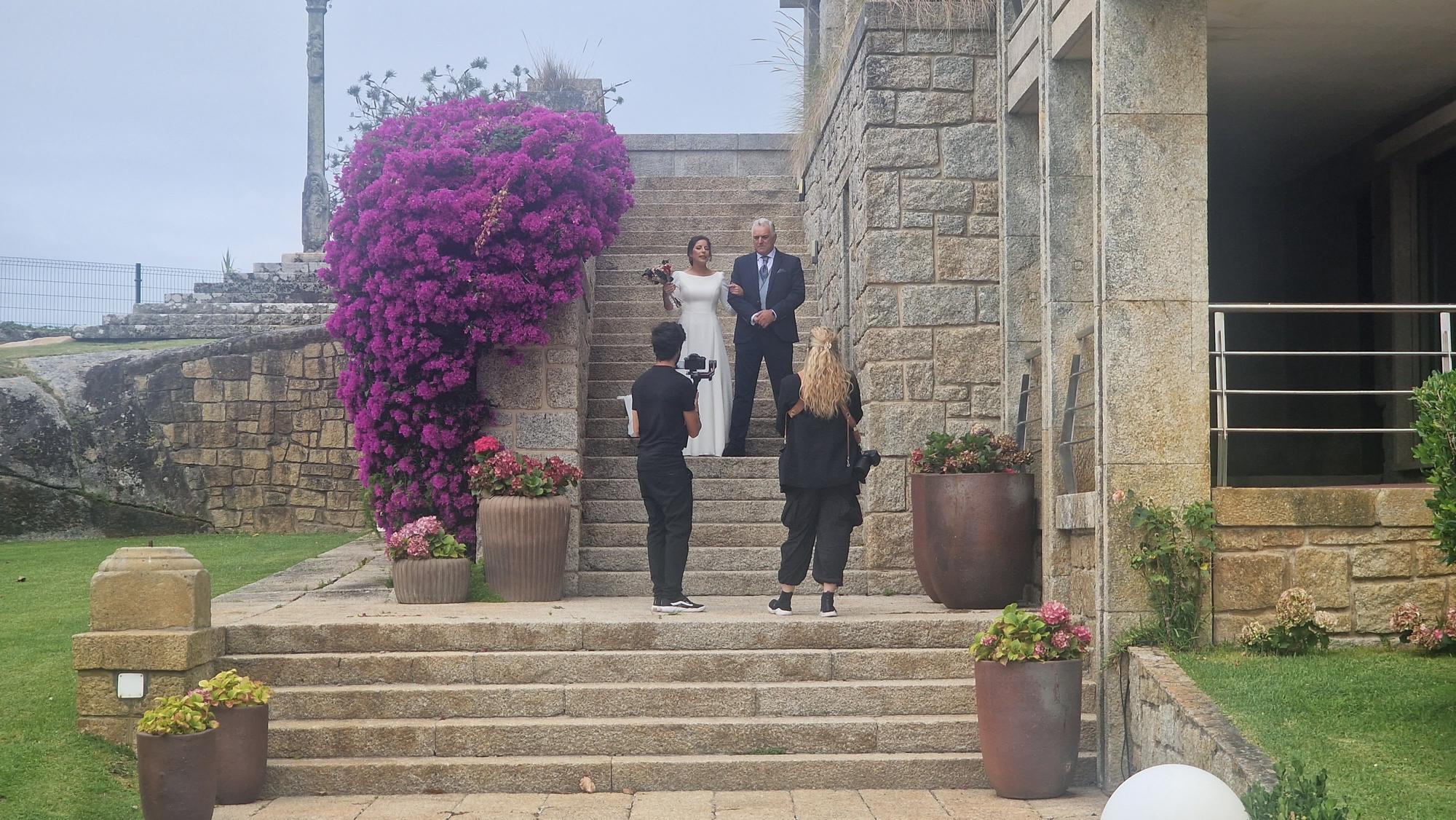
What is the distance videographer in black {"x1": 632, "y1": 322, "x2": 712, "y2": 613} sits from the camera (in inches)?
318

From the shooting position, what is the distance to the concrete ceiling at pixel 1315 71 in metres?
7.60

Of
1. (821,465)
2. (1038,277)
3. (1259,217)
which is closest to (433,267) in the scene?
(821,465)

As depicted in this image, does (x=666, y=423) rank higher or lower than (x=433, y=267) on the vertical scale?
lower

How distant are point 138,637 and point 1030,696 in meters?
4.06

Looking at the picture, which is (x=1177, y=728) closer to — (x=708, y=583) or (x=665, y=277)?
(x=708, y=583)

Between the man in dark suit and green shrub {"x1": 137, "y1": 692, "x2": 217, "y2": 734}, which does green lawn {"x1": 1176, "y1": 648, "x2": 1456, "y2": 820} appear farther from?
the man in dark suit

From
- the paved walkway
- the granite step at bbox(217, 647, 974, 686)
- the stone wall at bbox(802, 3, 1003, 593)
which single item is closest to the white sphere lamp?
the paved walkway

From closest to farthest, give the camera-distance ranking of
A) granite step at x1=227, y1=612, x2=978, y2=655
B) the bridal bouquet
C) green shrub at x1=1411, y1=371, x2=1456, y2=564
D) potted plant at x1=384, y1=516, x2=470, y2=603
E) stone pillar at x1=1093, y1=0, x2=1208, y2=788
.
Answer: green shrub at x1=1411, y1=371, x2=1456, y2=564, stone pillar at x1=1093, y1=0, x2=1208, y2=788, granite step at x1=227, y1=612, x2=978, y2=655, potted plant at x1=384, y1=516, x2=470, y2=603, the bridal bouquet

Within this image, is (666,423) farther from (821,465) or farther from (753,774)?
(753,774)

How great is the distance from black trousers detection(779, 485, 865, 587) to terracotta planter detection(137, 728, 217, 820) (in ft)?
10.7

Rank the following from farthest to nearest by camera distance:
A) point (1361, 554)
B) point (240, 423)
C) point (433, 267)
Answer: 1. point (240, 423)
2. point (433, 267)
3. point (1361, 554)

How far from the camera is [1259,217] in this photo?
12367 mm

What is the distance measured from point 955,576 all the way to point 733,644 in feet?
4.55

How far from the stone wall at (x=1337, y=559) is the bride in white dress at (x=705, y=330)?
493 cm
